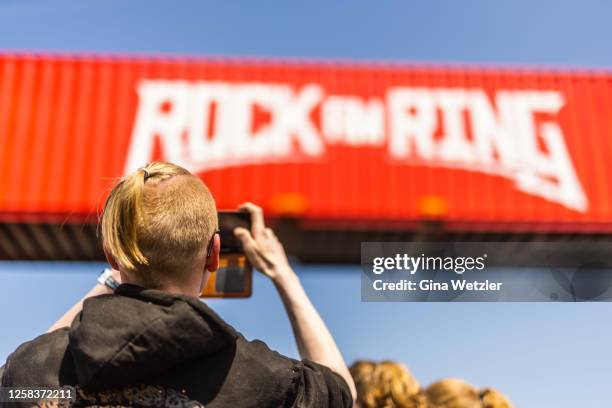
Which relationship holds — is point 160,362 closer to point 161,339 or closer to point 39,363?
point 161,339

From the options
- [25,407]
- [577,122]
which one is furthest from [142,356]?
[577,122]

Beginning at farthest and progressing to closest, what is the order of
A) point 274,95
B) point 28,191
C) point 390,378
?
point 274,95
point 28,191
point 390,378

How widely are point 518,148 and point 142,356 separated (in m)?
9.31

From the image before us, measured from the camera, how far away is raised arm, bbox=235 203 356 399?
1.40 m

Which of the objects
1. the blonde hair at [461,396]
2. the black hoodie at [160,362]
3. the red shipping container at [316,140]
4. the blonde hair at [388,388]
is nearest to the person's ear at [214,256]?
the black hoodie at [160,362]

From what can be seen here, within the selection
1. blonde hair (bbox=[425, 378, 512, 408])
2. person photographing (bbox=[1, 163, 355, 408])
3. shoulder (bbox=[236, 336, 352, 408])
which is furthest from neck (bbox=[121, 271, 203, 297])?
blonde hair (bbox=[425, 378, 512, 408])

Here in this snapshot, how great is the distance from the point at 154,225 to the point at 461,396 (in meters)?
1.96

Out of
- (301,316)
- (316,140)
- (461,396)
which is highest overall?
(316,140)

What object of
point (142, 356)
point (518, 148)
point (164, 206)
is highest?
point (518, 148)

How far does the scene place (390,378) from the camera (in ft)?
8.79

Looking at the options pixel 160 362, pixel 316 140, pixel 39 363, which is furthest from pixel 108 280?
pixel 316 140

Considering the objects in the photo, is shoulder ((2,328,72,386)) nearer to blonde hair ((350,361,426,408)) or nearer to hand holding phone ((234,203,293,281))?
hand holding phone ((234,203,293,281))

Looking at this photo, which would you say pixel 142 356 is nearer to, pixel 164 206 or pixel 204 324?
pixel 204 324

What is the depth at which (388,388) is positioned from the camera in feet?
8.73
